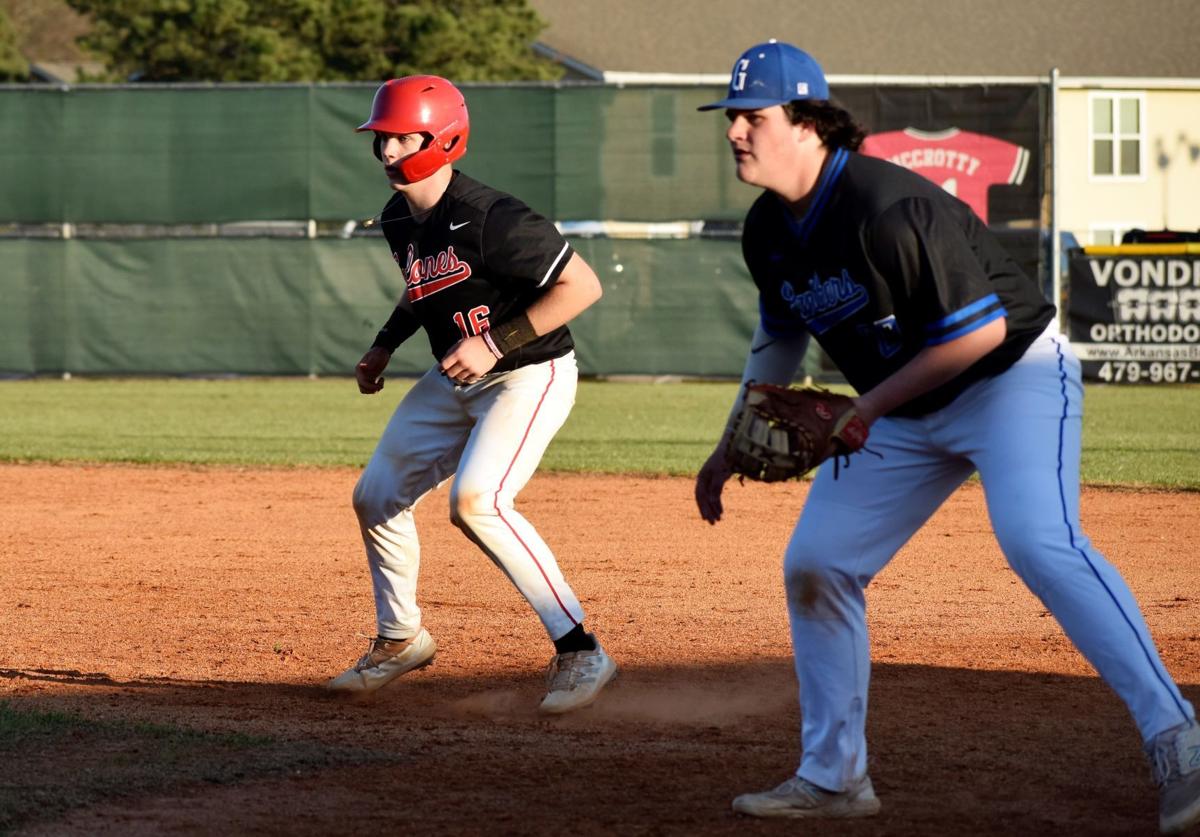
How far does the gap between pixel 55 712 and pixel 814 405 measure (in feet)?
8.03

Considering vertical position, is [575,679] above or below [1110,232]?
below

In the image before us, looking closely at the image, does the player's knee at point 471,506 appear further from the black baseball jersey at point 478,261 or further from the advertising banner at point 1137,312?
the advertising banner at point 1137,312

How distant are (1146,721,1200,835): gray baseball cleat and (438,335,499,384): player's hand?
2.13m

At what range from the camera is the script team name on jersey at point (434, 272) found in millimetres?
4832

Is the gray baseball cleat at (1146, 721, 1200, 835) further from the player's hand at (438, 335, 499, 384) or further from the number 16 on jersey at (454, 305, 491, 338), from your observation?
the number 16 on jersey at (454, 305, 491, 338)

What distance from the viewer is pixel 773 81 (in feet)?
11.5

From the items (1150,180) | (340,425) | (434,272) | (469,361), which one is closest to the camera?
(469,361)

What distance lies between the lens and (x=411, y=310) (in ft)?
17.2

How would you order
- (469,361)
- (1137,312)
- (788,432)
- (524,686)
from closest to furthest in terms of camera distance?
(788,432)
(469,361)
(524,686)
(1137,312)

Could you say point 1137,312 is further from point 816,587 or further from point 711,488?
point 816,587

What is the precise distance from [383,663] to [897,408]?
2.09 meters

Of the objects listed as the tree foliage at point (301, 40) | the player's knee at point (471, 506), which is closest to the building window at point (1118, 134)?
the tree foliage at point (301, 40)

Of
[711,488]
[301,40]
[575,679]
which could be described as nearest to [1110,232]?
[301,40]

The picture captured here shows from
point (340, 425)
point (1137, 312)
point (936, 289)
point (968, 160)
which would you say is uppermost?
point (968, 160)
